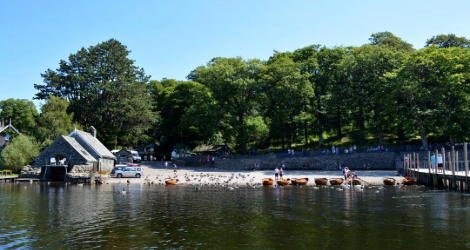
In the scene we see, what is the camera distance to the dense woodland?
5600cm

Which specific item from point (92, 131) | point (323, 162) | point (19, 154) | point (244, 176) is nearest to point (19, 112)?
point (92, 131)

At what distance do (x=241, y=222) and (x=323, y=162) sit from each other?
40.7 meters

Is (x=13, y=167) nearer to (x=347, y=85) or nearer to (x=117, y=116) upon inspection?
(x=117, y=116)

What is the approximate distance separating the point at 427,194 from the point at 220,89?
43.7 meters

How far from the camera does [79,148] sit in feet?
182

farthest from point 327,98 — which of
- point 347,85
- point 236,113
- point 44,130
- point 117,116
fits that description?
point 44,130

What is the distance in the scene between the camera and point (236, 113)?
69062mm

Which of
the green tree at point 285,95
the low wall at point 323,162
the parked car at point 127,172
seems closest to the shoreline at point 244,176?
the parked car at point 127,172

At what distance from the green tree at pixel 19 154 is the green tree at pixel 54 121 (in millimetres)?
6835

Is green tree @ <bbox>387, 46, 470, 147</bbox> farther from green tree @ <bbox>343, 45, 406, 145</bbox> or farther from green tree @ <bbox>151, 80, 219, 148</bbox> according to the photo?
green tree @ <bbox>151, 80, 219, 148</bbox>

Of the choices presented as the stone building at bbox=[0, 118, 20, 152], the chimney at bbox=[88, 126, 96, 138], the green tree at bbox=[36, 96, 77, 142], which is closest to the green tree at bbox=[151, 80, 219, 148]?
the chimney at bbox=[88, 126, 96, 138]

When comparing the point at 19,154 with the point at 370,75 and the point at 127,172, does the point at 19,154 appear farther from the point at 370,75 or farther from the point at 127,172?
the point at 370,75

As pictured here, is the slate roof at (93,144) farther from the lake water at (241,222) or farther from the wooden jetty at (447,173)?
the wooden jetty at (447,173)

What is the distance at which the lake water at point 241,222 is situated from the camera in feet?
52.9
